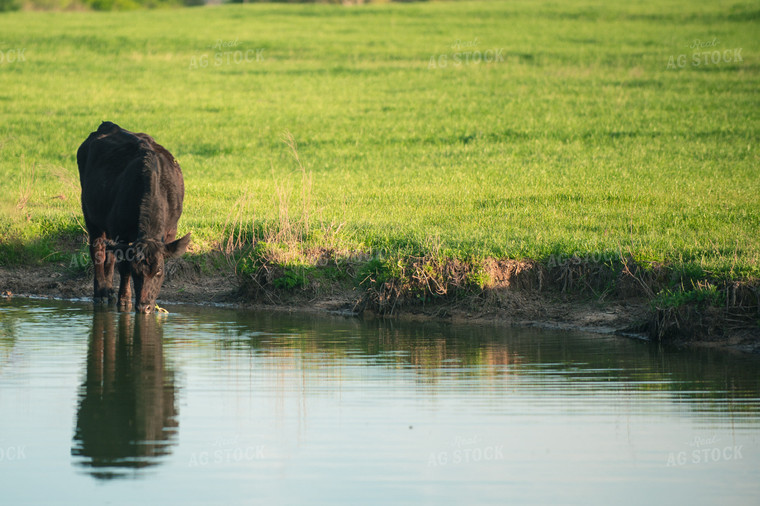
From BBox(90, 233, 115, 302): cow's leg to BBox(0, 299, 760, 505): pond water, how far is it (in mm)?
2219

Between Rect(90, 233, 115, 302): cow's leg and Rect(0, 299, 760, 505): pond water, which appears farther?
Rect(90, 233, 115, 302): cow's leg

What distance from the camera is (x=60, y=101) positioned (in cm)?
3164

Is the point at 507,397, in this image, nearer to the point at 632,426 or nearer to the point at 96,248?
the point at 632,426

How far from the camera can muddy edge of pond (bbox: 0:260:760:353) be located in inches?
447

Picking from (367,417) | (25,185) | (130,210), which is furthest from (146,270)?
(25,185)

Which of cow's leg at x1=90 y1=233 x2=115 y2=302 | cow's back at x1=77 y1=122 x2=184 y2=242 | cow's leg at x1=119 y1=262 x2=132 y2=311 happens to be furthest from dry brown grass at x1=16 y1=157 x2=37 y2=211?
cow's leg at x1=119 y1=262 x2=132 y2=311

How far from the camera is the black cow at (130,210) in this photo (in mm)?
12703

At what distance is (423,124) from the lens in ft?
91.5

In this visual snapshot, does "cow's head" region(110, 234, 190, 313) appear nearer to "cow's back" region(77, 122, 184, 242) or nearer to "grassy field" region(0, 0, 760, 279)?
"cow's back" region(77, 122, 184, 242)

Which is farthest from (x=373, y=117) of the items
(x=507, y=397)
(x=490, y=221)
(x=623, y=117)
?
(x=507, y=397)

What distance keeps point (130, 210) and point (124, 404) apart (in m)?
5.25

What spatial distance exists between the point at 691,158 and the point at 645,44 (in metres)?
19.3

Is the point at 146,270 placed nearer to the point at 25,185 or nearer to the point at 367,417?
the point at 367,417

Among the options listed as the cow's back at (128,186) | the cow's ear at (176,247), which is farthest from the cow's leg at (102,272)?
the cow's ear at (176,247)
